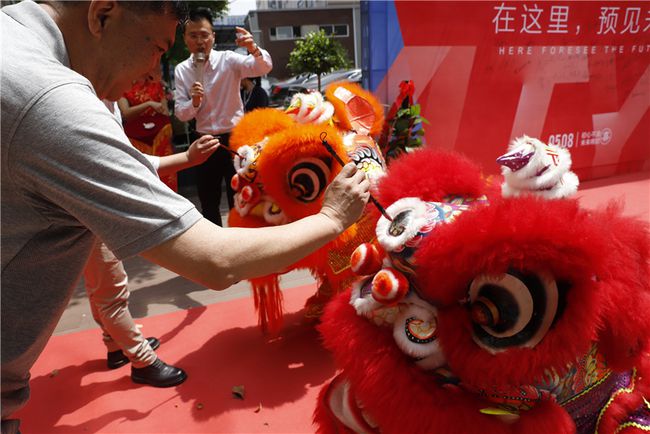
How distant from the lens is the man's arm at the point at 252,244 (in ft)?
2.82

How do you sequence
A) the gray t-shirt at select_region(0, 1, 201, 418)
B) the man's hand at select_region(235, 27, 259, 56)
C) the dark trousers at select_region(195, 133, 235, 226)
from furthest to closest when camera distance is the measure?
the dark trousers at select_region(195, 133, 235, 226) < the man's hand at select_region(235, 27, 259, 56) < the gray t-shirt at select_region(0, 1, 201, 418)

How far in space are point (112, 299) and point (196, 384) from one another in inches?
20.6

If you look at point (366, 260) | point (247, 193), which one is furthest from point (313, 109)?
point (366, 260)

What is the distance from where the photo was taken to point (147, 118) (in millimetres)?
3916

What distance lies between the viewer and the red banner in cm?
388

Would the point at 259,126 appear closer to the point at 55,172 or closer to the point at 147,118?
the point at 55,172

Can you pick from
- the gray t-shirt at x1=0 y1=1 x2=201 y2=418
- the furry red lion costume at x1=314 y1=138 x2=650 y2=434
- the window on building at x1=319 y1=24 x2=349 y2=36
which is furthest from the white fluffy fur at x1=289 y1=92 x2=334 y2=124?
the window on building at x1=319 y1=24 x2=349 y2=36

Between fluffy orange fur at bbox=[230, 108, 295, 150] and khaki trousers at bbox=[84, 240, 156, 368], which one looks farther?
fluffy orange fur at bbox=[230, 108, 295, 150]

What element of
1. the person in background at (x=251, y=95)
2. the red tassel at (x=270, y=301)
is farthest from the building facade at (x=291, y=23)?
the red tassel at (x=270, y=301)

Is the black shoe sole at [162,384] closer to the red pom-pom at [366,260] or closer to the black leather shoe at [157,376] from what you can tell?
the black leather shoe at [157,376]

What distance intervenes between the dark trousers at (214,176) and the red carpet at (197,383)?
0.76 meters

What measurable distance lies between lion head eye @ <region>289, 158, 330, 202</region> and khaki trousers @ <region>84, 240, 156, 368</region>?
0.79m

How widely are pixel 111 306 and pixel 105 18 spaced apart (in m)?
1.33

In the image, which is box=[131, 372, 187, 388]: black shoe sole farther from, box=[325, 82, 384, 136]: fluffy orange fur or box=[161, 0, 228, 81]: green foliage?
box=[161, 0, 228, 81]: green foliage
